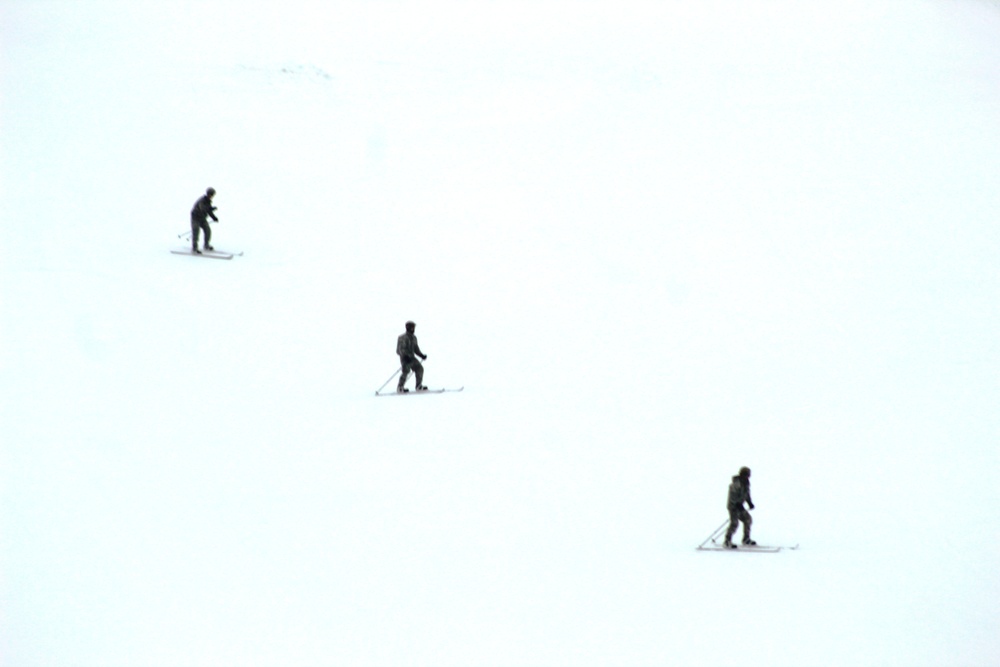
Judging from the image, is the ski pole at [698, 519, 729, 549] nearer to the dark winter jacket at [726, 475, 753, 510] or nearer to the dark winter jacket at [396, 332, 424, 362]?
the dark winter jacket at [726, 475, 753, 510]

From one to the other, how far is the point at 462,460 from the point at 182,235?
9.42 meters

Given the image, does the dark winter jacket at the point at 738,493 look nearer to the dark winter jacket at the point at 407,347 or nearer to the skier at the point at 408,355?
the skier at the point at 408,355

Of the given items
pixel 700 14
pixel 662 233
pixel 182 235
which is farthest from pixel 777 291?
pixel 700 14

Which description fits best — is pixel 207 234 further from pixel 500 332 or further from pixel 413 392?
pixel 413 392

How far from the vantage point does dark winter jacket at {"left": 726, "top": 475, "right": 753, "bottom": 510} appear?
1283 cm

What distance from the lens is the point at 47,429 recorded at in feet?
47.6

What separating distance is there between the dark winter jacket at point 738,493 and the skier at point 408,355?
4958 mm

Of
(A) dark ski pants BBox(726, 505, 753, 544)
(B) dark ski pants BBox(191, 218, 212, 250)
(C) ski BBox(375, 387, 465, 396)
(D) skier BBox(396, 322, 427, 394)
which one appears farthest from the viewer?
(B) dark ski pants BBox(191, 218, 212, 250)

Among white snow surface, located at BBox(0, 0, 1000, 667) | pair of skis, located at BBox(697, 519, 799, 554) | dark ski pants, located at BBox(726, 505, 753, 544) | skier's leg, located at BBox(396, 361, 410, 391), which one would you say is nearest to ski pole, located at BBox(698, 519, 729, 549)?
pair of skis, located at BBox(697, 519, 799, 554)

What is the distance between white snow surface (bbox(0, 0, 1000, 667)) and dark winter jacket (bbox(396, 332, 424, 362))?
2.24 ft

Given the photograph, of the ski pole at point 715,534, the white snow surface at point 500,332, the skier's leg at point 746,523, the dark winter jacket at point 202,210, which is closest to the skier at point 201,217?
the dark winter jacket at point 202,210

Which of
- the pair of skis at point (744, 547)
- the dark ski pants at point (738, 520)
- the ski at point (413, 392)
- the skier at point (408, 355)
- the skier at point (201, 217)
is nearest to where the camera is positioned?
the dark ski pants at point (738, 520)

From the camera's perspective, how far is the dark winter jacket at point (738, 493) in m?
12.8

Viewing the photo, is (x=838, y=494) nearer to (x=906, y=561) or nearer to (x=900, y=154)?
(x=906, y=561)
